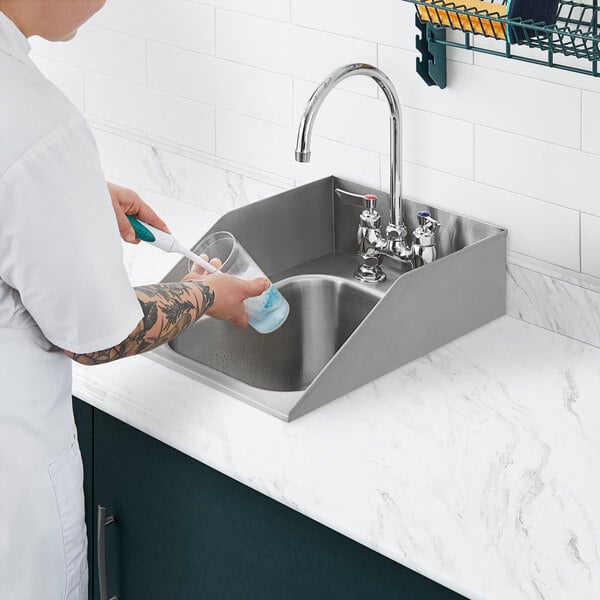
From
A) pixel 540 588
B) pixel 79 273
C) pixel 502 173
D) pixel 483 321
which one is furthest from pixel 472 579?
pixel 502 173

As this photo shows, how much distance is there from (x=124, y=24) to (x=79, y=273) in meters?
1.35

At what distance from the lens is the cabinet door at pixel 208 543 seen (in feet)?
4.44

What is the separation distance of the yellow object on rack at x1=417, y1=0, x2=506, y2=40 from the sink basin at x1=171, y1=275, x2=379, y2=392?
53 cm

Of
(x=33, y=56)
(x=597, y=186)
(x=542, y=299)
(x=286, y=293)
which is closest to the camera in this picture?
(x=597, y=186)

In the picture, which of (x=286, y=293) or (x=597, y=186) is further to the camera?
(x=286, y=293)

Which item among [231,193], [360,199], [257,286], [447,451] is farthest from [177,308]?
[231,193]

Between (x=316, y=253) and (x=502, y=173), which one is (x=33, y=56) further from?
(x=502, y=173)

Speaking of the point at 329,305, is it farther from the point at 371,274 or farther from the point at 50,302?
the point at 50,302

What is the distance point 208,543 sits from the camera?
1.54 m

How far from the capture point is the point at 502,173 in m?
1.82

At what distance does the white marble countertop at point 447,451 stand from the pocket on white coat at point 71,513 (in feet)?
0.47

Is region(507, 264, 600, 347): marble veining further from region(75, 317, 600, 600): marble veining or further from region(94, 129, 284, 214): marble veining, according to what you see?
A: region(94, 129, 284, 214): marble veining

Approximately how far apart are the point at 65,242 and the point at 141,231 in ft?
1.36

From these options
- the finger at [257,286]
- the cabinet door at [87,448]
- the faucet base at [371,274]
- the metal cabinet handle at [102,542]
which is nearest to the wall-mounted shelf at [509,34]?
the faucet base at [371,274]
